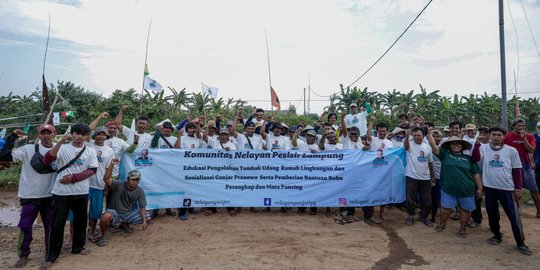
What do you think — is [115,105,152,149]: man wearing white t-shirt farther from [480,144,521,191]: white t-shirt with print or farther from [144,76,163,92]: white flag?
[480,144,521,191]: white t-shirt with print

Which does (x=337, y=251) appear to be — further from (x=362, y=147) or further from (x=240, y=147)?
(x=240, y=147)

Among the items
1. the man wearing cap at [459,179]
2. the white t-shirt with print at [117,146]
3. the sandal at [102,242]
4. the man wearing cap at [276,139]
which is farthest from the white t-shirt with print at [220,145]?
the man wearing cap at [459,179]

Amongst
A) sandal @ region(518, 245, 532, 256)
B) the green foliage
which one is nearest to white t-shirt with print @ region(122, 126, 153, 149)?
sandal @ region(518, 245, 532, 256)

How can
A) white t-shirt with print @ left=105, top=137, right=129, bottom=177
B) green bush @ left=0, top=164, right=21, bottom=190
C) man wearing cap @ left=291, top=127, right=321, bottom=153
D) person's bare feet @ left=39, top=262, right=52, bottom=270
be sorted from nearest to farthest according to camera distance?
person's bare feet @ left=39, top=262, right=52, bottom=270, white t-shirt with print @ left=105, top=137, right=129, bottom=177, man wearing cap @ left=291, top=127, right=321, bottom=153, green bush @ left=0, top=164, right=21, bottom=190

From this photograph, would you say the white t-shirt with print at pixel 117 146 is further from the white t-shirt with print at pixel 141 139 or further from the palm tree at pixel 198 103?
the palm tree at pixel 198 103

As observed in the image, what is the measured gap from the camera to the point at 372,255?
13.8 feet

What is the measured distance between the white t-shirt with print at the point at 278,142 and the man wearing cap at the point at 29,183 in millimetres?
3565

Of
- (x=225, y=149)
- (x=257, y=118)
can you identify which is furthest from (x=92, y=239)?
(x=257, y=118)

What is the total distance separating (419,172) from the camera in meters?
5.25

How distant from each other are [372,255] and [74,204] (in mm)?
3890

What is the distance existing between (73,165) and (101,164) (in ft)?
2.10

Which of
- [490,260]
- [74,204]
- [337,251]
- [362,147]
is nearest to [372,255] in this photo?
[337,251]

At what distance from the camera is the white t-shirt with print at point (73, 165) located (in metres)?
3.78

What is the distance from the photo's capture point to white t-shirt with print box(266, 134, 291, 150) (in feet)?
20.2
